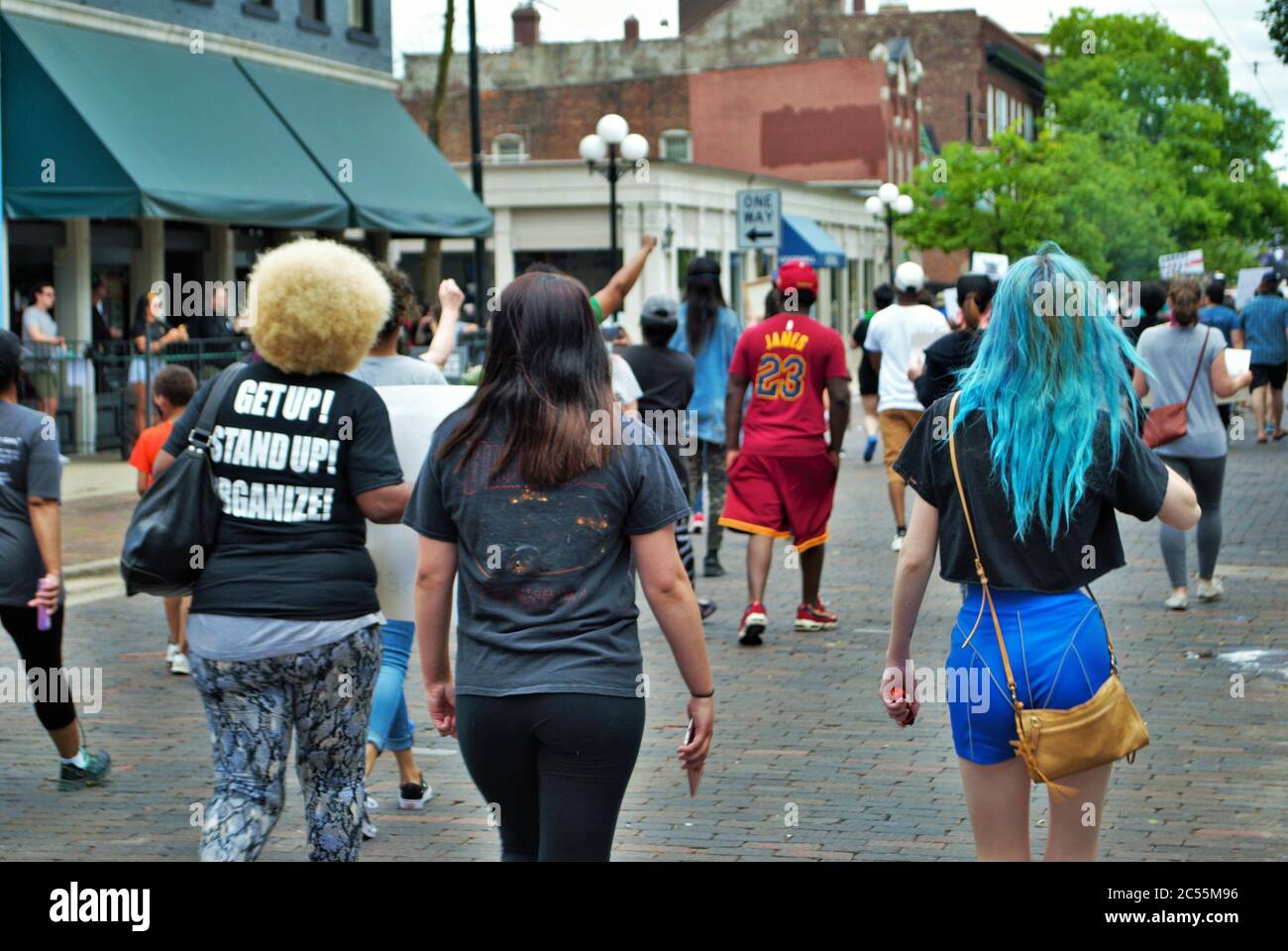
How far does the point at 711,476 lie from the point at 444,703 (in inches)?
312

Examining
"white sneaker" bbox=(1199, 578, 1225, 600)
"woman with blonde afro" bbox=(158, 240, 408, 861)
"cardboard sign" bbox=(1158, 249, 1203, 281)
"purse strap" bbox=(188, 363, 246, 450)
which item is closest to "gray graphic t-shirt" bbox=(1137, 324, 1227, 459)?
"white sneaker" bbox=(1199, 578, 1225, 600)

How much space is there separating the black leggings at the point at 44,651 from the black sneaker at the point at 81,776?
0.72 ft

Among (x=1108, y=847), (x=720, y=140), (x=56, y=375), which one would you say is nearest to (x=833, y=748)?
(x=1108, y=847)

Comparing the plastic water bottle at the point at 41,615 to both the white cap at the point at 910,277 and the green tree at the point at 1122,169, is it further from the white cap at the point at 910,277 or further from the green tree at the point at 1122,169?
the green tree at the point at 1122,169

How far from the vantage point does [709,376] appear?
1162 cm

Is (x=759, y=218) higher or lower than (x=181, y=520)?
higher

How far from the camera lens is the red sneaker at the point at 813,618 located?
9.70 m

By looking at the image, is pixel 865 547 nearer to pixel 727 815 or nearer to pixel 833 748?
pixel 833 748

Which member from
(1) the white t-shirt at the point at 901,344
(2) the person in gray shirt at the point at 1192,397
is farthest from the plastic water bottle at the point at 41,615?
(1) the white t-shirt at the point at 901,344

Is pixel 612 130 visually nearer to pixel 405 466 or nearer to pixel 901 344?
pixel 901 344

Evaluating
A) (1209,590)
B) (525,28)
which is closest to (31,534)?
(1209,590)

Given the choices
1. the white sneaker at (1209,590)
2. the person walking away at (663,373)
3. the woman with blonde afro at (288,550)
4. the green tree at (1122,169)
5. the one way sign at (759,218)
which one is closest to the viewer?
the woman with blonde afro at (288,550)
